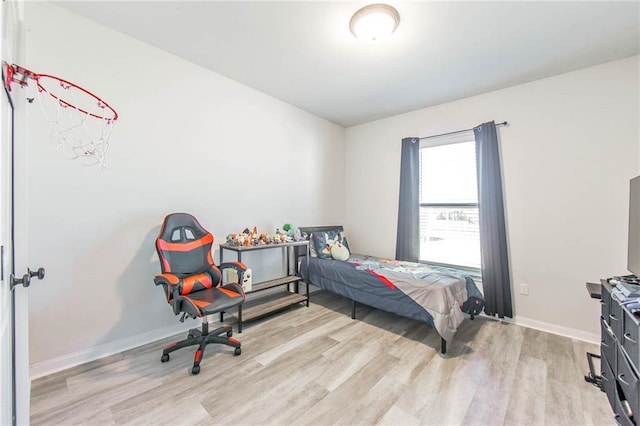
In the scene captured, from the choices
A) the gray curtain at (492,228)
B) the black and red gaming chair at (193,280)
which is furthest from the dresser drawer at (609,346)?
the black and red gaming chair at (193,280)

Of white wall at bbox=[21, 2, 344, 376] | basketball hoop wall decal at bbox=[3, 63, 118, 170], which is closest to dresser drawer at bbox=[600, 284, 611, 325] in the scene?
white wall at bbox=[21, 2, 344, 376]

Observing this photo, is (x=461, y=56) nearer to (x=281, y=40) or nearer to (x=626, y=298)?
(x=281, y=40)

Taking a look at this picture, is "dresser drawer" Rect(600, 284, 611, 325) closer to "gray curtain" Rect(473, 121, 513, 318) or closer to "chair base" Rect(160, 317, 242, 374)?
"gray curtain" Rect(473, 121, 513, 318)

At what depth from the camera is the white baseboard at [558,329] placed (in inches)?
98.3

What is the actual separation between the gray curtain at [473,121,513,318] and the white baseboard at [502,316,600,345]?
0.37 ft

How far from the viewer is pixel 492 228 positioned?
2941mm

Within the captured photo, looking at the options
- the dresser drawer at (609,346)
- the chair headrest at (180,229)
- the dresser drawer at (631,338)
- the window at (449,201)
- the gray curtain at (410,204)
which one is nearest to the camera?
the dresser drawer at (631,338)

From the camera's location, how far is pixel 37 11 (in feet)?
6.10

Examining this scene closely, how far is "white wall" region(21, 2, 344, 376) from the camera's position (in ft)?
6.23

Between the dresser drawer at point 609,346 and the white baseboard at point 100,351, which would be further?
the white baseboard at point 100,351

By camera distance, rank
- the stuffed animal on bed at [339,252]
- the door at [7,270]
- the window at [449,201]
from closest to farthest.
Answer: the door at [7,270] → the window at [449,201] → the stuffed animal on bed at [339,252]

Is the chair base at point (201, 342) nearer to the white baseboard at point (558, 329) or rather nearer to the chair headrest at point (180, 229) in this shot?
the chair headrest at point (180, 229)

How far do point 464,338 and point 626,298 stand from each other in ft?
4.45

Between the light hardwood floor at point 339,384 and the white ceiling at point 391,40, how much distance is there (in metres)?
2.60
